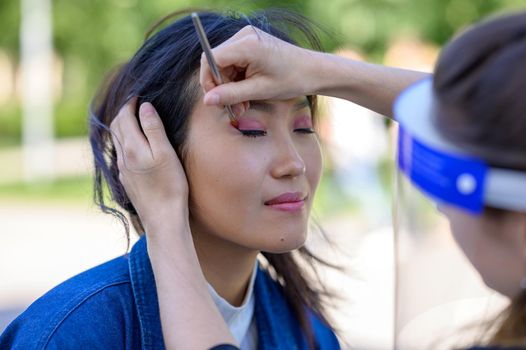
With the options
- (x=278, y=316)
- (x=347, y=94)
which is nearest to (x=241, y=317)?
(x=278, y=316)

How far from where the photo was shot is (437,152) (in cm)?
138

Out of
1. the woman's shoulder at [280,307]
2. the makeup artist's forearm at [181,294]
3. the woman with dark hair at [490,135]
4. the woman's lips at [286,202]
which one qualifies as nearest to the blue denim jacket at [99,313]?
the makeup artist's forearm at [181,294]

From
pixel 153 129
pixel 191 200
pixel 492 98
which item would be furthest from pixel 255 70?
pixel 492 98

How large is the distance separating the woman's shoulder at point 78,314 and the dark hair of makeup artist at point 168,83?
181 millimetres

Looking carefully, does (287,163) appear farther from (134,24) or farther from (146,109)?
(134,24)

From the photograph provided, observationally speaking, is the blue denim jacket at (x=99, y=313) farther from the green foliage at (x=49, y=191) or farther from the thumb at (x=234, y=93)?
the green foliage at (x=49, y=191)

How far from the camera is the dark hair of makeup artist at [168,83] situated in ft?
7.24

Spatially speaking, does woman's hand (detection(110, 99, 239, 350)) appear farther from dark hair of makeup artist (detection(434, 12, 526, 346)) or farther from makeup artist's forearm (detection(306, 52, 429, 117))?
dark hair of makeup artist (detection(434, 12, 526, 346))

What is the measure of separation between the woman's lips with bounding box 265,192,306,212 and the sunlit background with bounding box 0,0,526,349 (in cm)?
54

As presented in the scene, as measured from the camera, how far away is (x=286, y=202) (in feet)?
6.97

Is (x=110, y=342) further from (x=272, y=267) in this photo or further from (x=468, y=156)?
(x=468, y=156)

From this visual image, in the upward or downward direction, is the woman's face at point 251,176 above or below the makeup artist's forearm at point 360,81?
below

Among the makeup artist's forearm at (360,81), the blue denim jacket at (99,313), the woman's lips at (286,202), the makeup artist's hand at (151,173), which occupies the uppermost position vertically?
the makeup artist's forearm at (360,81)

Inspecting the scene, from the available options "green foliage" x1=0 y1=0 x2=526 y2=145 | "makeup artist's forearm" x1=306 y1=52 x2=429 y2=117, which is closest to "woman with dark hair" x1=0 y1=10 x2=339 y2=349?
"makeup artist's forearm" x1=306 y1=52 x2=429 y2=117
